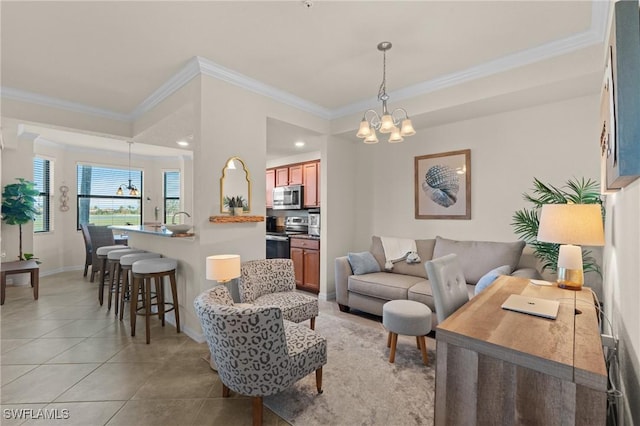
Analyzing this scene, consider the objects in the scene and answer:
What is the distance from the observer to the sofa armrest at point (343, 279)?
3725mm

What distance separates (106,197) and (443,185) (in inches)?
296

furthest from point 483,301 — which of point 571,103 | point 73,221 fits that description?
point 73,221

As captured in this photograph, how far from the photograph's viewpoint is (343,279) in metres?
3.75

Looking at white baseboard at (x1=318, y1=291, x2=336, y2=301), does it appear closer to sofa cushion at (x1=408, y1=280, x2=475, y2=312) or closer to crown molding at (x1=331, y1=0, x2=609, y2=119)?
sofa cushion at (x1=408, y1=280, x2=475, y2=312)

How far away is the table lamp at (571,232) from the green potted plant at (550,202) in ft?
2.74

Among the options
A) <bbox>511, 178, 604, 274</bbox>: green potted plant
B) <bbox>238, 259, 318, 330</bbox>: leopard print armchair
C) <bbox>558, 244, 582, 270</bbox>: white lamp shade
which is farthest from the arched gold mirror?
<bbox>511, 178, 604, 274</bbox>: green potted plant

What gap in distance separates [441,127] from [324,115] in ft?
5.47

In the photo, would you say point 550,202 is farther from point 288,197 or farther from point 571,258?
point 288,197

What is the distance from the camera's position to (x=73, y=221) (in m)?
6.35

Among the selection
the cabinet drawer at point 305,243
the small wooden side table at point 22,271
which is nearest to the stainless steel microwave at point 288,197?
the cabinet drawer at point 305,243

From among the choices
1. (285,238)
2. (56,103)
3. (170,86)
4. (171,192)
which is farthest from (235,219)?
(171,192)

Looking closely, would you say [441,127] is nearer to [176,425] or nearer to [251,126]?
[251,126]

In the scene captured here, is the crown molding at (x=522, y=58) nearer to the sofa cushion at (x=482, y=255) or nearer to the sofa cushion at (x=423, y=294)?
the sofa cushion at (x=482, y=255)

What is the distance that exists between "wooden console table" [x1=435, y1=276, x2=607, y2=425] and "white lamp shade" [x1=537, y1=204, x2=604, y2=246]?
2.23 ft
